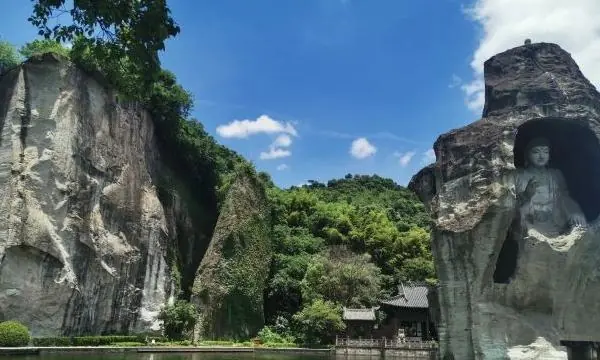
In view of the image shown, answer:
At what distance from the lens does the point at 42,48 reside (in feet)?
119

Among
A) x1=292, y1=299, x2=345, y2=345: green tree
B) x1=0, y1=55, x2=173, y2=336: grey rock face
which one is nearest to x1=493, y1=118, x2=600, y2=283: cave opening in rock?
x1=292, y1=299, x2=345, y2=345: green tree

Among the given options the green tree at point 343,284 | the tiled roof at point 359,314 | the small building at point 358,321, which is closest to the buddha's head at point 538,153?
the tiled roof at point 359,314

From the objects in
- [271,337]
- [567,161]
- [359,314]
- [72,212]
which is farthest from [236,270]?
[567,161]

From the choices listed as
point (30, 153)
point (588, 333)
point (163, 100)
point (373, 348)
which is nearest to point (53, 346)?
point (30, 153)

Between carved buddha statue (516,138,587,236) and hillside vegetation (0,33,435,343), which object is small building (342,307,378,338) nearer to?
hillside vegetation (0,33,435,343)

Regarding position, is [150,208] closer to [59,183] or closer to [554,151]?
[59,183]

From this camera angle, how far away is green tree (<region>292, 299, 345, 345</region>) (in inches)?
1329

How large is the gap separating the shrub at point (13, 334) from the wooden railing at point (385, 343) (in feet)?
56.5

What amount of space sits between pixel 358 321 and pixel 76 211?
63.7ft

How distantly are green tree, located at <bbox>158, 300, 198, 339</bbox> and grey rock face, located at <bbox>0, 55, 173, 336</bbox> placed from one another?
1040 millimetres

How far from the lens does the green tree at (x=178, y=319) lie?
3566 cm

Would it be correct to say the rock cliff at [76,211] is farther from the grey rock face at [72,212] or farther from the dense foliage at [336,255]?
the dense foliage at [336,255]

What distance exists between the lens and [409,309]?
37219mm

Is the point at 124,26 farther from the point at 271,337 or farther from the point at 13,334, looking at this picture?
the point at 271,337
